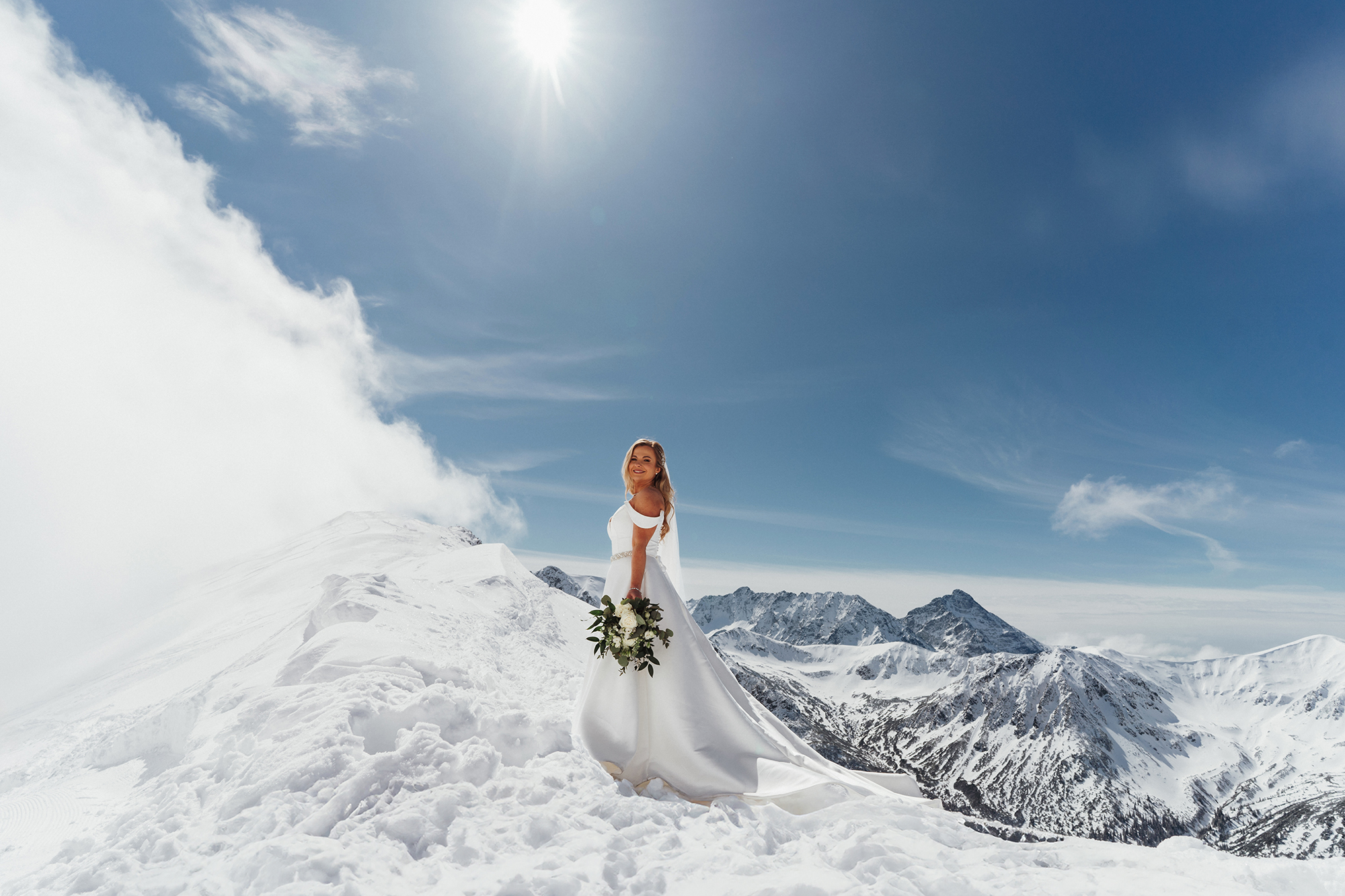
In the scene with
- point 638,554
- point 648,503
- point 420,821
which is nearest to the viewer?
point 420,821

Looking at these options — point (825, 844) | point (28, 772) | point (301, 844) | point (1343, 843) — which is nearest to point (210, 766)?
point (301, 844)

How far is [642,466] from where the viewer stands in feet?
29.1

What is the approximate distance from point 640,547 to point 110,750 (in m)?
8.00

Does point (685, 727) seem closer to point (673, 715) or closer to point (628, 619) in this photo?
point (673, 715)

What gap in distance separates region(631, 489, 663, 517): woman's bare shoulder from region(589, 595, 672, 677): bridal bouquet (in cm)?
126

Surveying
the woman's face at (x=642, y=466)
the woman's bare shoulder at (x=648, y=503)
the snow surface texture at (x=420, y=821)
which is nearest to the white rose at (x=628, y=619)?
the woman's bare shoulder at (x=648, y=503)

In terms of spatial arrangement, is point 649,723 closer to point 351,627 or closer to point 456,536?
point 351,627

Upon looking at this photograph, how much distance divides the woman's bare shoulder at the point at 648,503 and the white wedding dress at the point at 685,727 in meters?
0.10

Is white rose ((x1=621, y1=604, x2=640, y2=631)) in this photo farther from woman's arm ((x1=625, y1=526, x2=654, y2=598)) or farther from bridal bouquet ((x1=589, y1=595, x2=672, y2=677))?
woman's arm ((x1=625, y1=526, x2=654, y2=598))

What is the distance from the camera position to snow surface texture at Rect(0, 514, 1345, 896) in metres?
4.57

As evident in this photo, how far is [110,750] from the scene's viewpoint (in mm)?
8422

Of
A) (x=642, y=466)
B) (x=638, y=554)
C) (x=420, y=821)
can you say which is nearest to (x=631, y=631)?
Result: (x=638, y=554)

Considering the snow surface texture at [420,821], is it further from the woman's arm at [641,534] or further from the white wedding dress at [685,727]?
the woman's arm at [641,534]

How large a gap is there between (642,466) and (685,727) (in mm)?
3601
